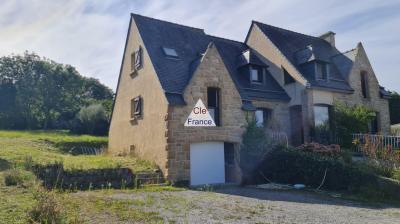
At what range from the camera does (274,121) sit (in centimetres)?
1834

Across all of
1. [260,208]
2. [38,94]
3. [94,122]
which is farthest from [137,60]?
[38,94]

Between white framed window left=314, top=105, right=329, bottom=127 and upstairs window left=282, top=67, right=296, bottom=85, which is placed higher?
upstairs window left=282, top=67, right=296, bottom=85

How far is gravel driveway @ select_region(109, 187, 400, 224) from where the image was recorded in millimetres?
7613

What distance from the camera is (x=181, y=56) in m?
16.9

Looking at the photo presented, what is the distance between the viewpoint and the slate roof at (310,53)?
19.6 metres

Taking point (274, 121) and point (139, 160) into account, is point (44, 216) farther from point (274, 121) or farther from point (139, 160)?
point (274, 121)

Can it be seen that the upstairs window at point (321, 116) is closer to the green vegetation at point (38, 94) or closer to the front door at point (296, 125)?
the front door at point (296, 125)

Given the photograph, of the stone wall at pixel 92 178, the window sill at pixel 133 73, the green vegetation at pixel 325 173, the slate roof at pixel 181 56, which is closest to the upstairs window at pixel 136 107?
the window sill at pixel 133 73

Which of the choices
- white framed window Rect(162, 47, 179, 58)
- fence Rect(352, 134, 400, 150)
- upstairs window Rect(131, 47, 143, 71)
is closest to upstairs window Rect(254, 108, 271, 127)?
fence Rect(352, 134, 400, 150)

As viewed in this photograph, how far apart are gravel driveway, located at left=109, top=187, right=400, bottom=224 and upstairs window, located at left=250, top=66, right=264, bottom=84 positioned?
8.41 m

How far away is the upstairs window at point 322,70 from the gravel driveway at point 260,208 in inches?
384

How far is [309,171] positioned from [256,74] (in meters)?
7.49

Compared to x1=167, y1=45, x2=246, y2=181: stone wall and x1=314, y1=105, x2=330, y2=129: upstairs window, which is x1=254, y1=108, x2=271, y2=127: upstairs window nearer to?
x1=314, y1=105, x2=330, y2=129: upstairs window

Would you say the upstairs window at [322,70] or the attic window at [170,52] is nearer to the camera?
the attic window at [170,52]
